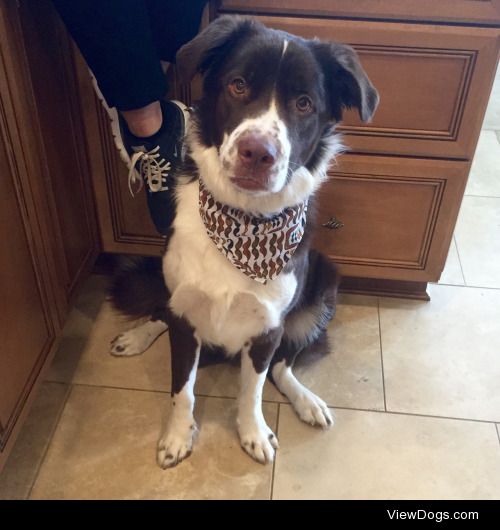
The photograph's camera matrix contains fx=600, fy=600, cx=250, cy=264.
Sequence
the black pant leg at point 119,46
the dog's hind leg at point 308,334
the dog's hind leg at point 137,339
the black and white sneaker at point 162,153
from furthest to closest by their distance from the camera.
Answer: the dog's hind leg at point 137,339, the dog's hind leg at point 308,334, the black and white sneaker at point 162,153, the black pant leg at point 119,46

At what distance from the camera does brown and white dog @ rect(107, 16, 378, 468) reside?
1.12 metres

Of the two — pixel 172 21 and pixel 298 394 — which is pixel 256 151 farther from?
pixel 298 394

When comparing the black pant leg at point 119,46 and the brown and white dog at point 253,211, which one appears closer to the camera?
the brown and white dog at point 253,211

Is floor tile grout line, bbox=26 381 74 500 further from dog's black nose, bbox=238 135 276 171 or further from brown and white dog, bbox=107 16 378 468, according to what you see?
dog's black nose, bbox=238 135 276 171

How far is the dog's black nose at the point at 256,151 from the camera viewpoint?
1051 mm

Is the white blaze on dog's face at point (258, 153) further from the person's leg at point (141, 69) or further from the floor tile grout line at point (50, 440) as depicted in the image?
the floor tile grout line at point (50, 440)

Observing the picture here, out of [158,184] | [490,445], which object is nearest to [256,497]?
[490,445]

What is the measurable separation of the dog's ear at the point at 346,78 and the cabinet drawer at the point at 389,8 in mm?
349

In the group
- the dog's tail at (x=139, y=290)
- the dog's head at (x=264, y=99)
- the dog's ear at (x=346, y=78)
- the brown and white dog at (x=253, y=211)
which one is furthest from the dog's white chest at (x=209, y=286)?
the dog's tail at (x=139, y=290)

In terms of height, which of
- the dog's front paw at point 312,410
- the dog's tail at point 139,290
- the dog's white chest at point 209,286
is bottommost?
the dog's front paw at point 312,410

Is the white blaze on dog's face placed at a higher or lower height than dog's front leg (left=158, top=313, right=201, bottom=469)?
higher

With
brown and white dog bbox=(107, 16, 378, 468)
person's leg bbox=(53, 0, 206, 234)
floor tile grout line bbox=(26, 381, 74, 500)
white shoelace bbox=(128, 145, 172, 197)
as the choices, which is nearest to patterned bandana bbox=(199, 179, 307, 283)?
brown and white dog bbox=(107, 16, 378, 468)

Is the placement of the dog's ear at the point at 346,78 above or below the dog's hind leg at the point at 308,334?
above
